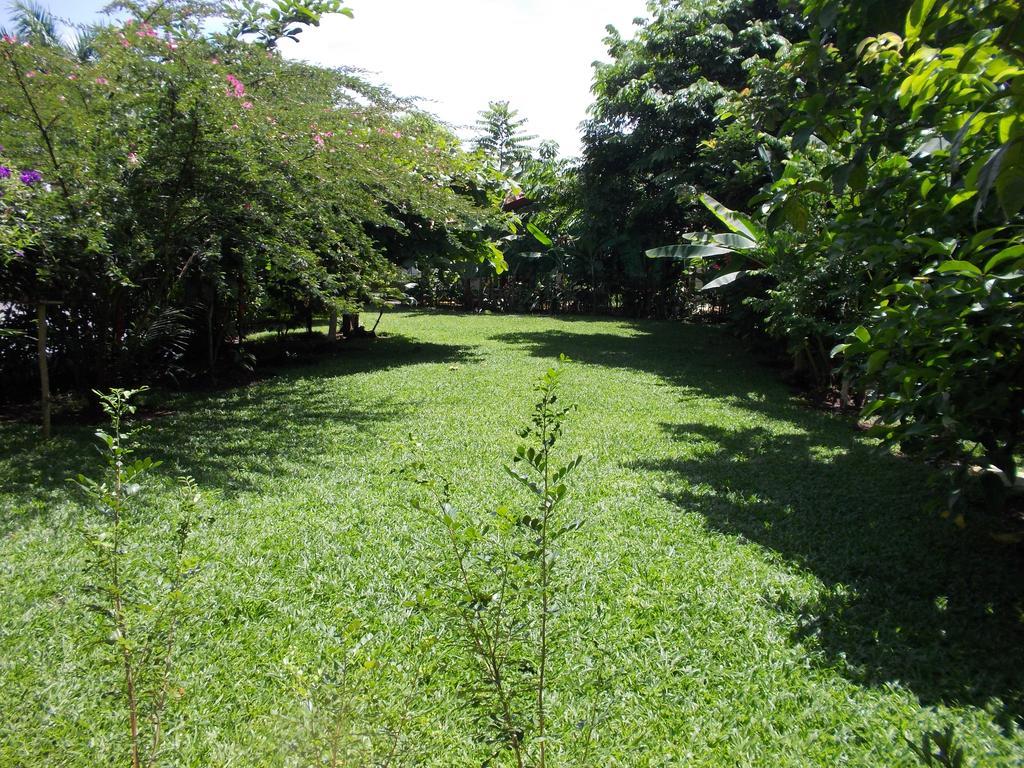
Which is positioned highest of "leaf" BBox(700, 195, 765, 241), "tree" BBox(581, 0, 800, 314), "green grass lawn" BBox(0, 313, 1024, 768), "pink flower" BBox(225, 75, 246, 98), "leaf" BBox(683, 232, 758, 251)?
"tree" BBox(581, 0, 800, 314)

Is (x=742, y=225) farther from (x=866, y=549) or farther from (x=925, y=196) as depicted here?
(x=866, y=549)

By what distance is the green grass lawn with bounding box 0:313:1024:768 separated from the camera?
7.59 ft

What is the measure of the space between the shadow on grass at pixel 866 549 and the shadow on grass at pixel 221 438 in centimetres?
317

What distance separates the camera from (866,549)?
4047 mm

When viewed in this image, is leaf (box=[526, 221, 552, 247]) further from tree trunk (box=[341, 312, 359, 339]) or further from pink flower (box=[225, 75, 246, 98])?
tree trunk (box=[341, 312, 359, 339])

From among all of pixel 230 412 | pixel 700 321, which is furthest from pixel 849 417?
pixel 700 321

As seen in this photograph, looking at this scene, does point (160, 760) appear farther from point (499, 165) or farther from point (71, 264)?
point (499, 165)

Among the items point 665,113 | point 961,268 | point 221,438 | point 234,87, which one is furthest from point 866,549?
point 665,113

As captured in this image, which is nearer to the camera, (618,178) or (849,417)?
(849,417)

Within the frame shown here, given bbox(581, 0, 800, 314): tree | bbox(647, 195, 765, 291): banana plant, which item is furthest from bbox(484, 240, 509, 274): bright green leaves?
bbox(647, 195, 765, 291): banana plant

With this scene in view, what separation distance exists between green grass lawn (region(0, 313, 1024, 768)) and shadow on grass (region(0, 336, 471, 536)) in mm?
40

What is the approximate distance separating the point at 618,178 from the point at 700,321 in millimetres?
6125

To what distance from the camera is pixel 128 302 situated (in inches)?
283

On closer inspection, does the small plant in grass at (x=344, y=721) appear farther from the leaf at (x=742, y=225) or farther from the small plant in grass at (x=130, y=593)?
the leaf at (x=742, y=225)
